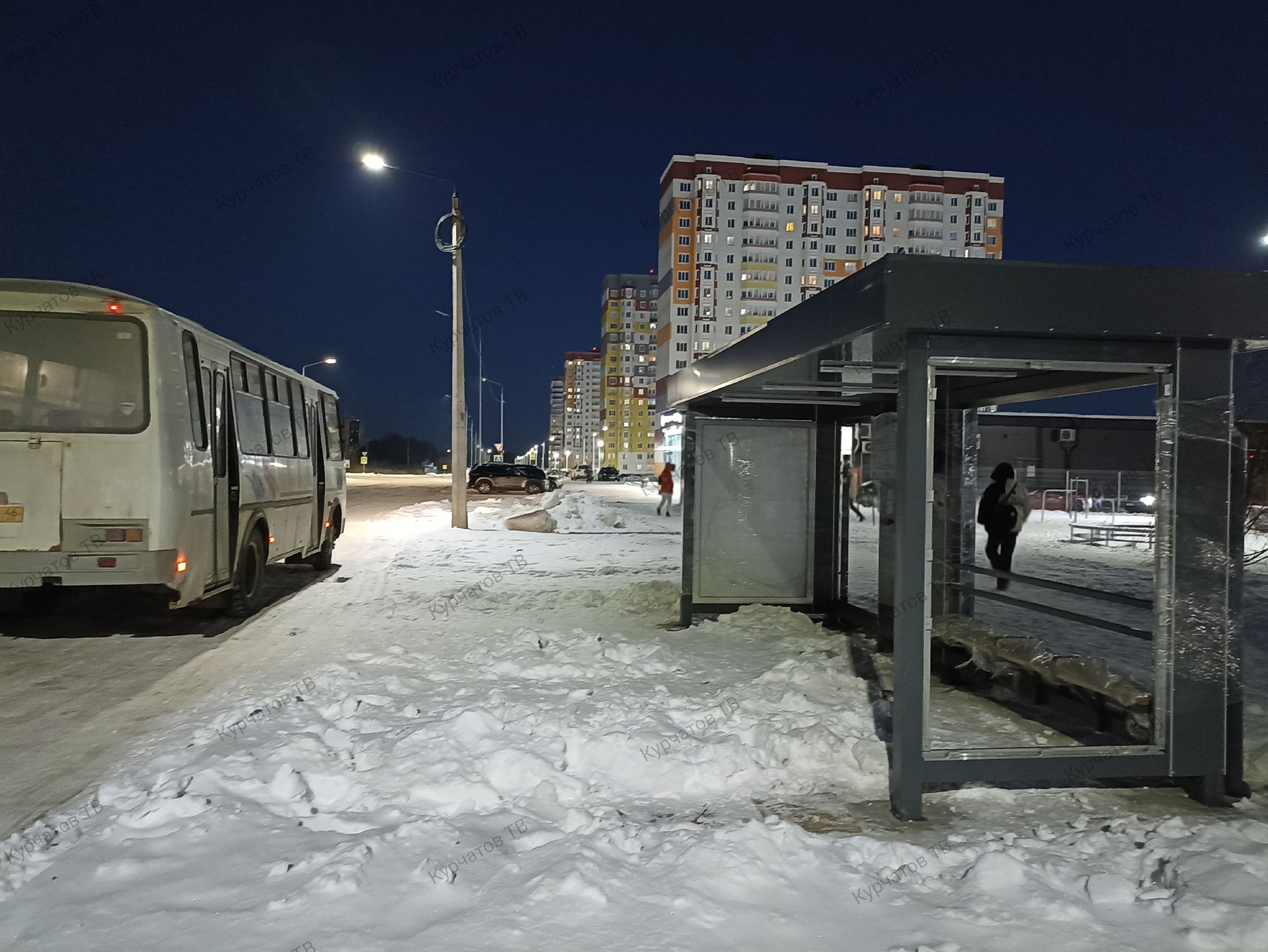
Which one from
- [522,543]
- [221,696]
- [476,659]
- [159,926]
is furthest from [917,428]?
[522,543]

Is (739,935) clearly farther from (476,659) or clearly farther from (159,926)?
Result: (476,659)

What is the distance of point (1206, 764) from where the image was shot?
442 cm

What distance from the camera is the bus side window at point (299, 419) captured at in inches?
461

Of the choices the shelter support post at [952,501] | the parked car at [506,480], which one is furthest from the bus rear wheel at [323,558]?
the parked car at [506,480]

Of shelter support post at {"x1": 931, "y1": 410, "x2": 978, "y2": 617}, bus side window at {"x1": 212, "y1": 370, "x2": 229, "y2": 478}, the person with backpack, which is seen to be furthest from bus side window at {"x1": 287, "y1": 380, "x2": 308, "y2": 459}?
the person with backpack

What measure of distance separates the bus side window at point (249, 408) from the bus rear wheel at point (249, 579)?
1.03 meters

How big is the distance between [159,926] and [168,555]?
4841mm

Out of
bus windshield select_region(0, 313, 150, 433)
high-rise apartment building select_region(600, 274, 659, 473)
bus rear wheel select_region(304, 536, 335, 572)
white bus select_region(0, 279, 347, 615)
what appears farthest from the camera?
high-rise apartment building select_region(600, 274, 659, 473)

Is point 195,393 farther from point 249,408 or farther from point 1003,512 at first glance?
point 1003,512

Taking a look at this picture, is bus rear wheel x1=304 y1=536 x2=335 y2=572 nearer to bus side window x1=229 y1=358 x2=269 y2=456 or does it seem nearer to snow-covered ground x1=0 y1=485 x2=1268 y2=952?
bus side window x1=229 y1=358 x2=269 y2=456

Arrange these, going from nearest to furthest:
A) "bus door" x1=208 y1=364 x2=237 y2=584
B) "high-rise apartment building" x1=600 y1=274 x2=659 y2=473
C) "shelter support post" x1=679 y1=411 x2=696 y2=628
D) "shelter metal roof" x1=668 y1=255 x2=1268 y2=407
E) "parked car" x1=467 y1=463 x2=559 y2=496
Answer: "shelter metal roof" x1=668 y1=255 x2=1268 y2=407 < "bus door" x1=208 y1=364 x2=237 y2=584 < "shelter support post" x1=679 y1=411 x2=696 y2=628 < "parked car" x1=467 y1=463 x2=559 y2=496 < "high-rise apartment building" x1=600 y1=274 x2=659 y2=473

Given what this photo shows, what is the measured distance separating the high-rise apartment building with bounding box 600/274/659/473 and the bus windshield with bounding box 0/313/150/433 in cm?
13566

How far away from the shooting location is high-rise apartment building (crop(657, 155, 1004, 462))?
9694 cm

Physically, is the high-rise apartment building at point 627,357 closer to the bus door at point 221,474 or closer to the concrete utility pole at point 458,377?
the concrete utility pole at point 458,377
